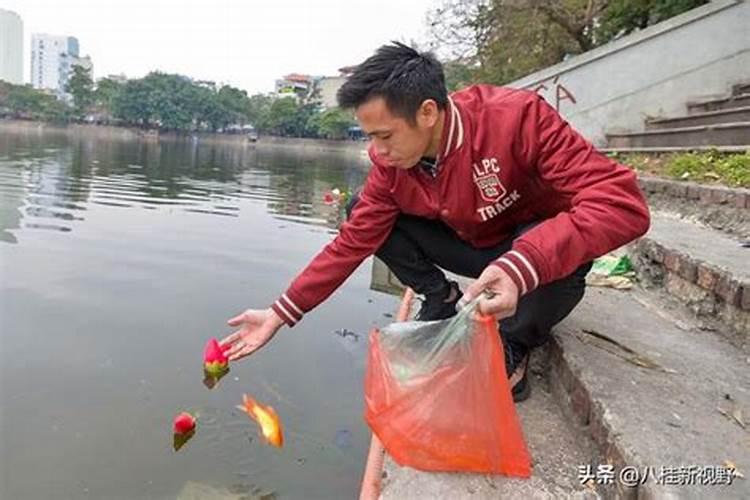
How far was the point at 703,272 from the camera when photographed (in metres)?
2.26

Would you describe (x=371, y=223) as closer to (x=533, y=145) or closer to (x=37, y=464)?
(x=533, y=145)

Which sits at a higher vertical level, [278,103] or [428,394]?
[278,103]

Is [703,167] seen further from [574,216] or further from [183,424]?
[183,424]

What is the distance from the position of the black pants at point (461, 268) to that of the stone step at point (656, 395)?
161 millimetres

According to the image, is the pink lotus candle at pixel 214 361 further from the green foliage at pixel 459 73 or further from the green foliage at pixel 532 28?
the green foliage at pixel 459 73

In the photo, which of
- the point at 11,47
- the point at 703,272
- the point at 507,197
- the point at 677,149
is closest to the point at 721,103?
the point at 677,149

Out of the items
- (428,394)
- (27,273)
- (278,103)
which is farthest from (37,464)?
(278,103)

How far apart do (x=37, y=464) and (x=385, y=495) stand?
1297 millimetres

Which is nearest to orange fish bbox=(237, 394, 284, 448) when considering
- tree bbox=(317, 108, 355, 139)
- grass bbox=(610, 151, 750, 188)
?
grass bbox=(610, 151, 750, 188)

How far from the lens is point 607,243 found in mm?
1396

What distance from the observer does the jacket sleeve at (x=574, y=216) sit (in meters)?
1.34

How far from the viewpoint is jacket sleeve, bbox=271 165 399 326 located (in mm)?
1888

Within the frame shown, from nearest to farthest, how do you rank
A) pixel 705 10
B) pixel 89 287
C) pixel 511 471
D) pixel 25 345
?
pixel 511 471
pixel 25 345
pixel 89 287
pixel 705 10

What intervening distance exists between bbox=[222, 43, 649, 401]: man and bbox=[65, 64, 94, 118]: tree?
69675 mm
